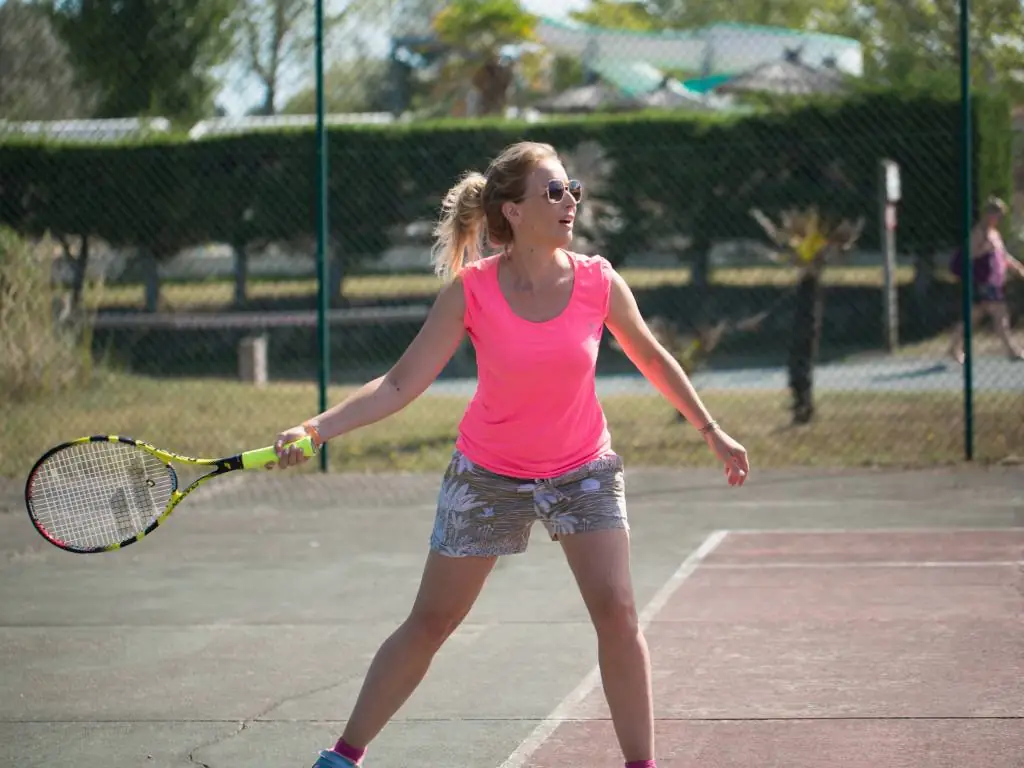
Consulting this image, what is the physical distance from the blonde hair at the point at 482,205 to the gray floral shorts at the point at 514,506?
59 cm

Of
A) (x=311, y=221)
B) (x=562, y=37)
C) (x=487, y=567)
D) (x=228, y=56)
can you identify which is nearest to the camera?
(x=487, y=567)

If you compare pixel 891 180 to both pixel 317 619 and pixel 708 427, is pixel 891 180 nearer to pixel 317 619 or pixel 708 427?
pixel 317 619

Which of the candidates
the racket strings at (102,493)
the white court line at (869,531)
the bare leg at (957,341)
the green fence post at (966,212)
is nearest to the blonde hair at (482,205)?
the racket strings at (102,493)

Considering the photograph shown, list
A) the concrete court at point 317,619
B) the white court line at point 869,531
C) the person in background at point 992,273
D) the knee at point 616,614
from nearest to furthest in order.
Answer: the knee at point 616,614
the concrete court at point 317,619
the white court line at point 869,531
the person in background at point 992,273

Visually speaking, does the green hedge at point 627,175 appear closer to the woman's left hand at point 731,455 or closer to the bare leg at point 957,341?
the bare leg at point 957,341

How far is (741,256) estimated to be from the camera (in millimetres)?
20031

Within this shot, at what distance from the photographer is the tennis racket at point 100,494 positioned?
5020 mm

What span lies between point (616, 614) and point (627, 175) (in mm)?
14868

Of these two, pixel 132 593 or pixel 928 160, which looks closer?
pixel 132 593

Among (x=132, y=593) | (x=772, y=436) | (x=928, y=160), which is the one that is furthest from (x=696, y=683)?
(x=928, y=160)

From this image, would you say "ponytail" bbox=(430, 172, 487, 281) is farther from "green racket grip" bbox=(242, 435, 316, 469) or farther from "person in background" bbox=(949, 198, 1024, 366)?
"person in background" bbox=(949, 198, 1024, 366)

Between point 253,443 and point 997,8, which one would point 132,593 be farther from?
point 997,8

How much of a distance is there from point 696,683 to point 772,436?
6.88 metres

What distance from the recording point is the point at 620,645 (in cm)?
447
